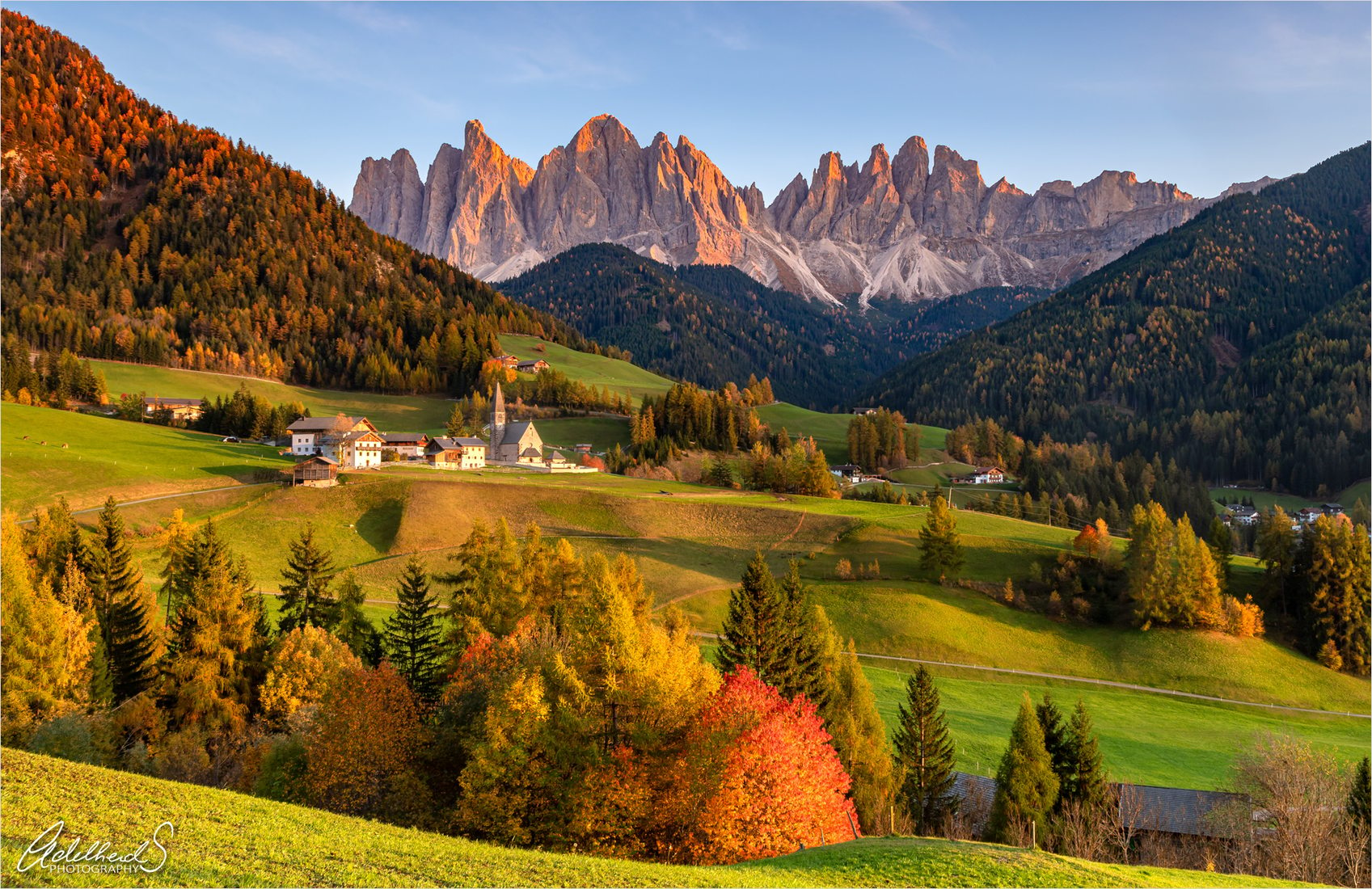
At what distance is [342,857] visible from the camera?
1669cm

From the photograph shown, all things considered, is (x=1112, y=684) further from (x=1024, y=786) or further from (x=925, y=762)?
(x=1024, y=786)

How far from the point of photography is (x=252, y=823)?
18.0 m

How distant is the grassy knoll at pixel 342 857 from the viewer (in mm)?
14953

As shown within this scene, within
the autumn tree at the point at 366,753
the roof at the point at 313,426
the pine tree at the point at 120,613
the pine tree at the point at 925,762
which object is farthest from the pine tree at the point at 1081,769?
the roof at the point at 313,426

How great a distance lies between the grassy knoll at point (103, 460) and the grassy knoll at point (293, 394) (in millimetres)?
33534

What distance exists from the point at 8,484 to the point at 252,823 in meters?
85.1

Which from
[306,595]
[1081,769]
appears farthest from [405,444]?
[1081,769]

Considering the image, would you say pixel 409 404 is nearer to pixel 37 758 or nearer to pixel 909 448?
pixel 909 448

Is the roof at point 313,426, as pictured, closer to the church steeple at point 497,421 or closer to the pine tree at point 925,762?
the church steeple at point 497,421

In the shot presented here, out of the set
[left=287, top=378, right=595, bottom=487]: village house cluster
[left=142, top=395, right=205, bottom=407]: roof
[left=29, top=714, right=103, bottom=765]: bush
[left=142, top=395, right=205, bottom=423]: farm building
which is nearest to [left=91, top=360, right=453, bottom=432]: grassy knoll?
[left=142, top=395, right=205, bottom=407]: roof

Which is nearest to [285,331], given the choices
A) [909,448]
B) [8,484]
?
[8,484]

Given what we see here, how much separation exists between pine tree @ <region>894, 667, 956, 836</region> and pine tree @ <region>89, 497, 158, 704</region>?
4260cm

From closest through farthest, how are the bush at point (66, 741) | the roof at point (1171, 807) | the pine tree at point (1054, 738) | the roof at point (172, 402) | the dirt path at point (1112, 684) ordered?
the bush at point (66, 741), the roof at point (1171, 807), the pine tree at point (1054, 738), the dirt path at point (1112, 684), the roof at point (172, 402)

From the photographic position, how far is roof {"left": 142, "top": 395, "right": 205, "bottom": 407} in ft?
442
